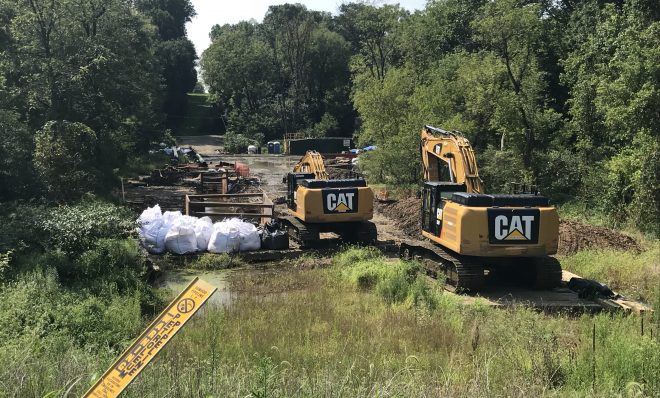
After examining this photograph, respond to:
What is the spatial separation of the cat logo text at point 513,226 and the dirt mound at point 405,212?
7.17 m

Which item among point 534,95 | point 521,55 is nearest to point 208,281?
point 534,95

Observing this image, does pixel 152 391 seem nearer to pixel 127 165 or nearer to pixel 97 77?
pixel 97 77

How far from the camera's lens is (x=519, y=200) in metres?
A: 10.6

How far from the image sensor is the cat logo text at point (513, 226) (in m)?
10.4

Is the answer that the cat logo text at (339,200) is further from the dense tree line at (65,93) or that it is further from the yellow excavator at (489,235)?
the dense tree line at (65,93)

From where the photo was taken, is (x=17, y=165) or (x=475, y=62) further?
(x=475, y=62)

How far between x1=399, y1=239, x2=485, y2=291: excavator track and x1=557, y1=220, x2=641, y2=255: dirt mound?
13.1 feet

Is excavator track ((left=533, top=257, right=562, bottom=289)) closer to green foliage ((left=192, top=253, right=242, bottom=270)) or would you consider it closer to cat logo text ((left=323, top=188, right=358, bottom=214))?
cat logo text ((left=323, top=188, right=358, bottom=214))

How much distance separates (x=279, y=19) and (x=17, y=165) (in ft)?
232

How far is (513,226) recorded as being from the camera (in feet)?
34.3

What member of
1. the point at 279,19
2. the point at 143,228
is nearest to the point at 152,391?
the point at 143,228

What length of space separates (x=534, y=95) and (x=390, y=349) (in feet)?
64.5

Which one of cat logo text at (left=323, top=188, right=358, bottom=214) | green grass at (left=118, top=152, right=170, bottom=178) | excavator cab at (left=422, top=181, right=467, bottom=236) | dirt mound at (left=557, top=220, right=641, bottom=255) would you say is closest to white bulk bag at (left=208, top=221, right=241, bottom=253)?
cat logo text at (left=323, top=188, right=358, bottom=214)

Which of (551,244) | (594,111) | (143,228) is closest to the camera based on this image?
(551,244)
